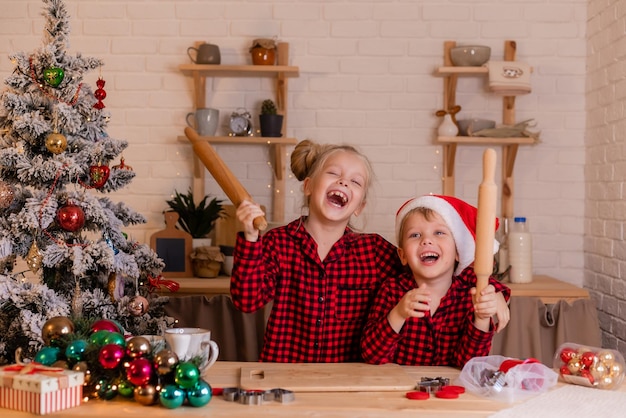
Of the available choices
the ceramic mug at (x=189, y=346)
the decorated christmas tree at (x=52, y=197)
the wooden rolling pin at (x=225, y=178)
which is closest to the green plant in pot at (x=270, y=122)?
the decorated christmas tree at (x=52, y=197)

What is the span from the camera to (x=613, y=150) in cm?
355

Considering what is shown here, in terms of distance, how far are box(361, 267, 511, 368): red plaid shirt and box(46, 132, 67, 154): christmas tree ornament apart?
3.30ft

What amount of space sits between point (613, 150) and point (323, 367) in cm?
236

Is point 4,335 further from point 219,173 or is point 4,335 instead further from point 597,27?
point 597,27

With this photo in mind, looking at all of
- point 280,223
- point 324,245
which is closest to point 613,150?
point 280,223

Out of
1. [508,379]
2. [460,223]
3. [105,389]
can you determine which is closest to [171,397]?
[105,389]

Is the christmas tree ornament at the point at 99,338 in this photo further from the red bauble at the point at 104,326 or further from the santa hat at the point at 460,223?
the santa hat at the point at 460,223

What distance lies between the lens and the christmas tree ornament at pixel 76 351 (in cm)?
149

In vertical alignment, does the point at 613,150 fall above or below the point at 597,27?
below

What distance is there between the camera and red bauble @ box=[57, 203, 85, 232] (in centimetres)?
224

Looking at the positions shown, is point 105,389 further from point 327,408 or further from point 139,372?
point 327,408

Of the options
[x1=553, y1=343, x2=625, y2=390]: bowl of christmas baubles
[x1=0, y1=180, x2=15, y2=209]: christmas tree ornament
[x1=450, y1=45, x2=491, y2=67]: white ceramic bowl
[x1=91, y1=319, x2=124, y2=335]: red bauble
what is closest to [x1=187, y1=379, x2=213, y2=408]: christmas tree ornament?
[x1=91, y1=319, x2=124, y2=335]: red bauble

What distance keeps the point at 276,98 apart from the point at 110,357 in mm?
2691

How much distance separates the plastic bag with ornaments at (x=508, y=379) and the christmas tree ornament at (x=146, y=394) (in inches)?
24.3
